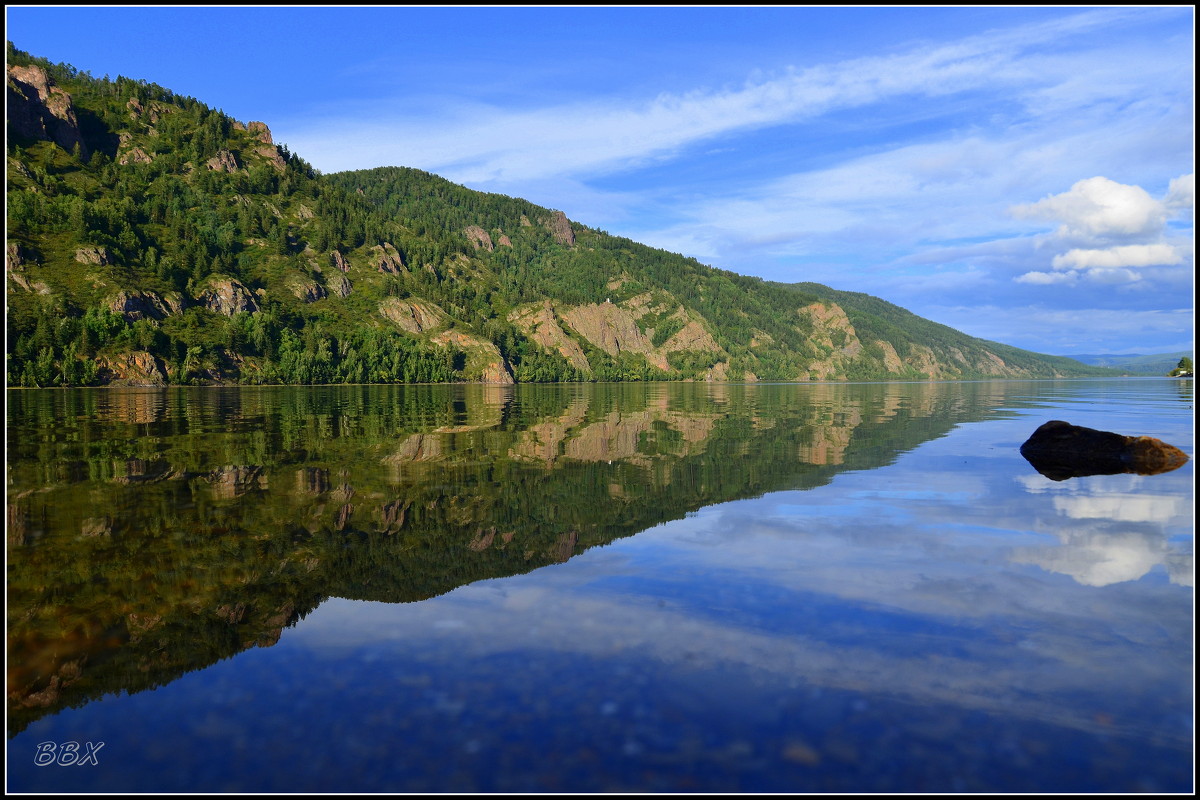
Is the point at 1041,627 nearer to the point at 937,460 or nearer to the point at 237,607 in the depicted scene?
the point at 237,607

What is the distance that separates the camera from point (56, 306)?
596 feet

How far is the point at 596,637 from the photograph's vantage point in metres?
11.1

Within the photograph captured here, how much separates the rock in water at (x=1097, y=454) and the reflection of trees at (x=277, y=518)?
755cm

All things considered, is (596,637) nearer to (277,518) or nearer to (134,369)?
(277,518)

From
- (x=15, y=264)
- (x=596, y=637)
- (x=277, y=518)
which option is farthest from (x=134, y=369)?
(x=596, y=637)

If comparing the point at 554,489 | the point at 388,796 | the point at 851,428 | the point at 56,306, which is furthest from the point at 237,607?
the point at 56,306

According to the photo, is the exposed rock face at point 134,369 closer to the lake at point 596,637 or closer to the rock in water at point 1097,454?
the lake at point 596,637

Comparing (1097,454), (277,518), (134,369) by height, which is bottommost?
(277,518)

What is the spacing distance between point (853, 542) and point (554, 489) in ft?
36.5

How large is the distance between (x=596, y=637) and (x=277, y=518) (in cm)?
1245

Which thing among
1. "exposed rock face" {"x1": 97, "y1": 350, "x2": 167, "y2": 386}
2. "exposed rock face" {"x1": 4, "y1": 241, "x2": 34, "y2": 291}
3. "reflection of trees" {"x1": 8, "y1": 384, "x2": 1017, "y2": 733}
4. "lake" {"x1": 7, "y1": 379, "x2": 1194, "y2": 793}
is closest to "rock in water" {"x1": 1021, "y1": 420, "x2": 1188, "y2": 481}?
"lake" {"x1": 7, "y1": 379, "x2": 1194, "y2": 793}

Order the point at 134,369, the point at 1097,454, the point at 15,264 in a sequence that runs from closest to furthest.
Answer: the point at 1097,454 < the point at 134,369 < the point at 15,264

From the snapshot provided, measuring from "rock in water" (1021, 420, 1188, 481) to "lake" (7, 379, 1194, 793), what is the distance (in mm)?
4453

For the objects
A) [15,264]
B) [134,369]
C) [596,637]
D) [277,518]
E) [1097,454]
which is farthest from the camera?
[15,264]
